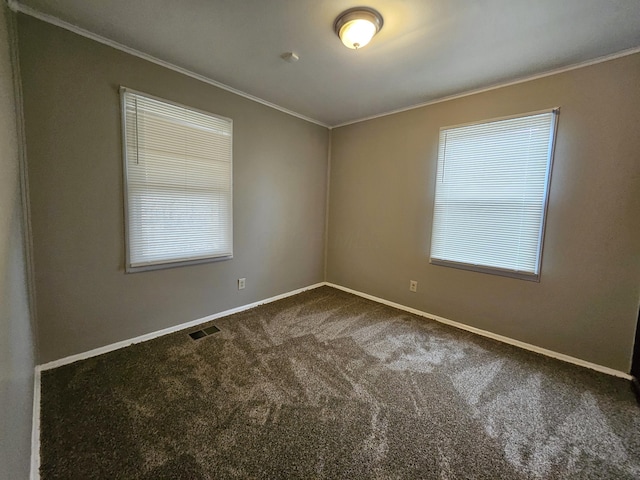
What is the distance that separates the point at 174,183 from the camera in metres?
2.38

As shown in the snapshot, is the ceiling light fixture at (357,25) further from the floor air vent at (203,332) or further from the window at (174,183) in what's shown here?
the floor air vent at (203,332)

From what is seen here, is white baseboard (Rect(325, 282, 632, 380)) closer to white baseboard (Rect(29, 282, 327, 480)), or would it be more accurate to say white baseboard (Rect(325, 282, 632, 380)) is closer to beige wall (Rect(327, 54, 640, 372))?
beige wall (Rect(327, 54, 640, 372))

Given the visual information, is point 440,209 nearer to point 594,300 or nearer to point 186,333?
point 594,300

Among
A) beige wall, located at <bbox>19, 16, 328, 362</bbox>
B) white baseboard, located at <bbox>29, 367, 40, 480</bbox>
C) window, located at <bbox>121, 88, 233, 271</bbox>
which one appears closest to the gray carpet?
white baseboard, located at <bbox>29, 367, 40, 480</bbox>

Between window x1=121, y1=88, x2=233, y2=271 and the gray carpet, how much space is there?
887mm

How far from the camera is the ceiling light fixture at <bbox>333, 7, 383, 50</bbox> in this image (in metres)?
1.59

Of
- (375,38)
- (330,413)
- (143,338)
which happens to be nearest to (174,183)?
(143,338)

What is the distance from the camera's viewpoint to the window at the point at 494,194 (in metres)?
2.29

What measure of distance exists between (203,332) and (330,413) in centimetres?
153

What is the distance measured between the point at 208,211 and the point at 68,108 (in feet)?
4.04

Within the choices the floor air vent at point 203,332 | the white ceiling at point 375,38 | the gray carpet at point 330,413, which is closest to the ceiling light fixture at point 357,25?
the white ceiling at point 375,38

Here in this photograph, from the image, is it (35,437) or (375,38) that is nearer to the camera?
(35,437)

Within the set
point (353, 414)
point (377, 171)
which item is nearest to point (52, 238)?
point (353, 414)

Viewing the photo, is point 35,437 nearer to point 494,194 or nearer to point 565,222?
point 494,194
